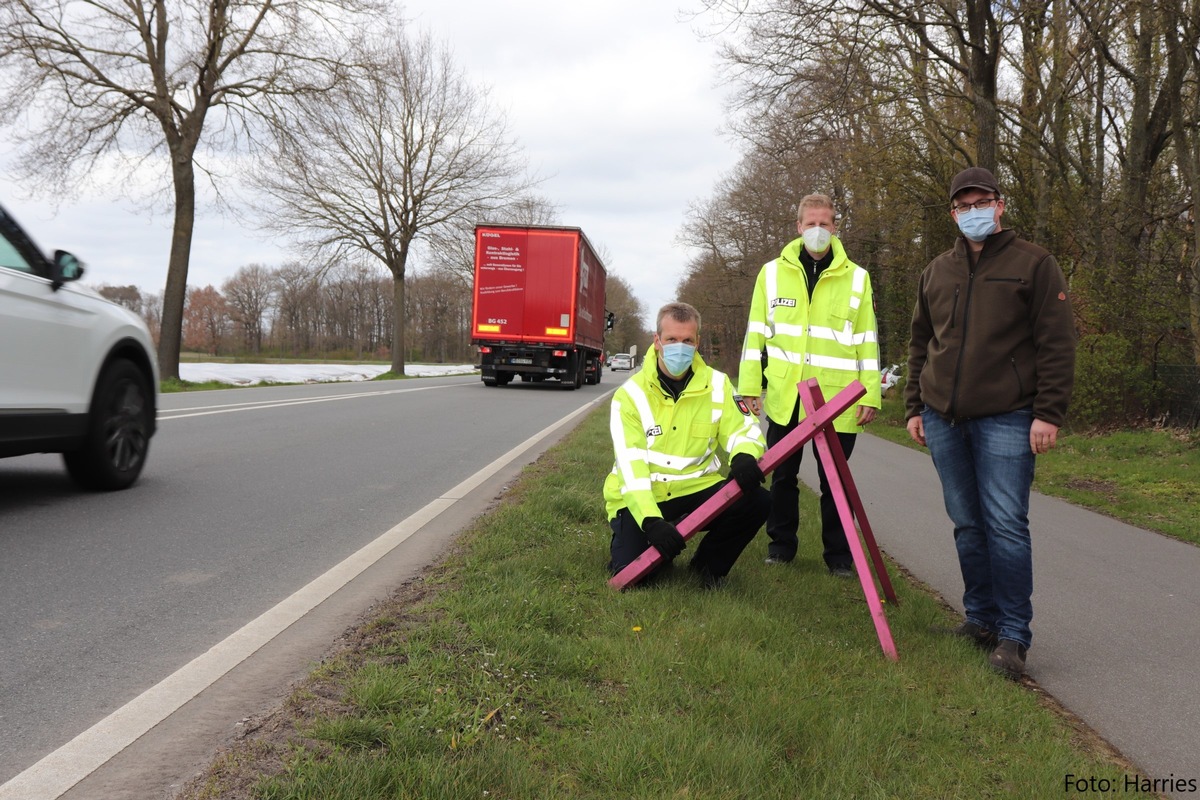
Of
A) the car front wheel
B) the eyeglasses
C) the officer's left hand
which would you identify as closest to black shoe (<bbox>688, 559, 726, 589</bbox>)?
the officer's left hand

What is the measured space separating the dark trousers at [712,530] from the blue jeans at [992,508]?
33.3 inches

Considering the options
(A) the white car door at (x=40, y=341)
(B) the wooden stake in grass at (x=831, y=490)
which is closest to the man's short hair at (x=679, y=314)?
(B) the wooden stake in grass at (x=831, y=490)

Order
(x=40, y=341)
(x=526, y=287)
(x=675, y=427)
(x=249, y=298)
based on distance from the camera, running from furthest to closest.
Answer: (x=249, y=298) < (x=526, y=287) < (x=40, y=341) < (x=675, y=427)

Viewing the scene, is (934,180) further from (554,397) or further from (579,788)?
(579,788)

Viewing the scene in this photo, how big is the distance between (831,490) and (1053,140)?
16208 mm

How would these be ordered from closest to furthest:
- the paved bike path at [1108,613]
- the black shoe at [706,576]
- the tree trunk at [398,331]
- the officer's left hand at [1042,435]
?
the paved bike path at [1108,613]
the officer's left hand at [1042,435]
the black shoe at [706,576]
the tree trunk at [398,331]

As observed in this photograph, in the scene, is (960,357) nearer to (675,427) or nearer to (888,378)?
(888,378)

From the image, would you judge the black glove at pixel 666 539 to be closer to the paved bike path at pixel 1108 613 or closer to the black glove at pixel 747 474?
the black glove at pixel 747 474

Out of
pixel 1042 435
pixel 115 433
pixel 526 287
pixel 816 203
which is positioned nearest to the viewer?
pixel 1042 435

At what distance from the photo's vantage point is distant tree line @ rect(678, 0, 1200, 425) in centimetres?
1203

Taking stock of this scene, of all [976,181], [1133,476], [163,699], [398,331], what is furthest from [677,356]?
[398,331]

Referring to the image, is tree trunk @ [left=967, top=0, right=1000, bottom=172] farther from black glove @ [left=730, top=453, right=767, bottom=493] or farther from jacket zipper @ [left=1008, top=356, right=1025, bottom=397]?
black glove @ [left=730, top=453, right=767, bottom=493]

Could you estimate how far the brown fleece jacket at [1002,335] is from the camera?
134 inches

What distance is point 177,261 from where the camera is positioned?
20594 mm
